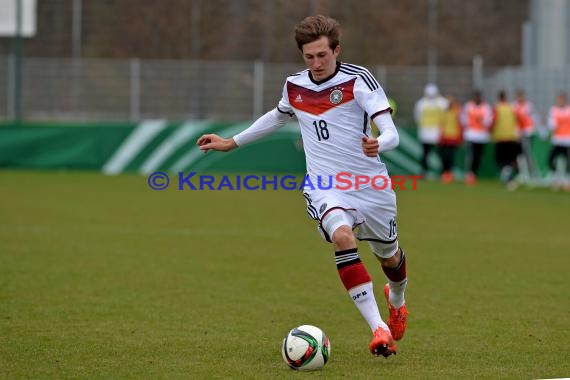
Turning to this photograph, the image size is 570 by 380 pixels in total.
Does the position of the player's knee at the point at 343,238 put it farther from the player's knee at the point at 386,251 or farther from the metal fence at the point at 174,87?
the metal fence at the point at 174,87

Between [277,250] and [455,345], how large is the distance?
591cm

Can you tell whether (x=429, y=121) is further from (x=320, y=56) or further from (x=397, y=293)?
(x=320, y=56)

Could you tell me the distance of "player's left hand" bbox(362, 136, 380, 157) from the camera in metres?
6.89

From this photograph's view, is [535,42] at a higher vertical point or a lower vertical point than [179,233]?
higher

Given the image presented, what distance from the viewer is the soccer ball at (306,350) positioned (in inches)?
270

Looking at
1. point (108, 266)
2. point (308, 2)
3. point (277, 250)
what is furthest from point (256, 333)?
point (308, 2)

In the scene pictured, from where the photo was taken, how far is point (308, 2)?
38000 mm

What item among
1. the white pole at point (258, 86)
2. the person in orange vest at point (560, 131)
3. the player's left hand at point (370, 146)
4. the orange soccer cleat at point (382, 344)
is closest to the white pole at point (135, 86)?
the white pole at point (258, 86)

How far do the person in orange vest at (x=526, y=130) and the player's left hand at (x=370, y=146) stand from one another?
745 inches

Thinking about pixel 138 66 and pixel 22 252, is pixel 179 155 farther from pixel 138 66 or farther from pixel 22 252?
pixel 22 252

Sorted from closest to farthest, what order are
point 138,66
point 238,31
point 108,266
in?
point 108,266, point 138,66, point 238,31

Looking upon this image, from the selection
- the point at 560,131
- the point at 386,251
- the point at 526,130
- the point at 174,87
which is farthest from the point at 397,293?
the point at 174,87

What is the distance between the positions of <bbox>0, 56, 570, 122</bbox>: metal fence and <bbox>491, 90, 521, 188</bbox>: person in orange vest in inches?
234

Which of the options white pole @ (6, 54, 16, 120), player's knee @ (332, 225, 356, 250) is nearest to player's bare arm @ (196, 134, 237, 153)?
player's knee @ (332, 225, 356, 250)
